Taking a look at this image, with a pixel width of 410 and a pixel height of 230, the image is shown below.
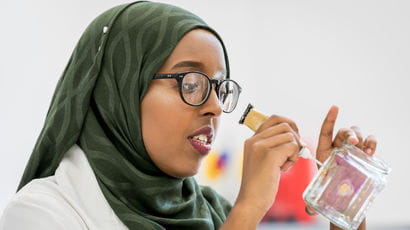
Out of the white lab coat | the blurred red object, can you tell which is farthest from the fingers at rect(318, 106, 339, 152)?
the blurred red object

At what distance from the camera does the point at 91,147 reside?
110 cm

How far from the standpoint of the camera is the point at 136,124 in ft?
3.58

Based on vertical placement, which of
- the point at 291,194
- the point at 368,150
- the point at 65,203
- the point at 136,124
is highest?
the point at 368,150

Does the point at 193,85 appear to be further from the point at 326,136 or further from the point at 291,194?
the point at 291,194

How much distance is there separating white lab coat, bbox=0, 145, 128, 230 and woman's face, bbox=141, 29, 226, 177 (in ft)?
0.48

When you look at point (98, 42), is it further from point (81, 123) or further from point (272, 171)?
point (272, 171)

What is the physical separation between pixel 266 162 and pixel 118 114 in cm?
34

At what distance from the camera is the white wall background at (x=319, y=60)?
2285 millimetres

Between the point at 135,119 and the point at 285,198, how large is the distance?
122cm

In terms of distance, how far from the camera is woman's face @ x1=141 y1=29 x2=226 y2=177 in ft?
3.54

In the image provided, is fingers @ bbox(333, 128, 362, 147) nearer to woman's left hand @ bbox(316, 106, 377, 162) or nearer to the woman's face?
woman's left hand @ bbox(316, 106, 377, 162)

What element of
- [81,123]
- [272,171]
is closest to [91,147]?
[81,123]

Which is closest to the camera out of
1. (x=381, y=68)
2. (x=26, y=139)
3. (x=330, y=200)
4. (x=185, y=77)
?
(x=330, y=200)

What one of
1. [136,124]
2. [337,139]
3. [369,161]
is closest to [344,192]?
[369,161]
